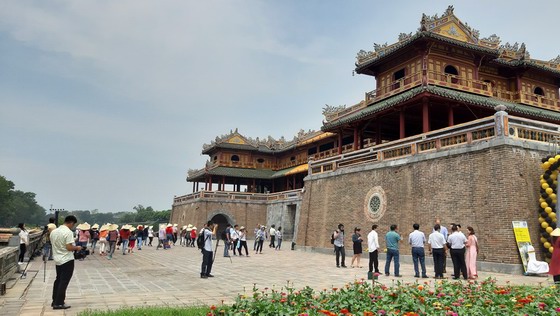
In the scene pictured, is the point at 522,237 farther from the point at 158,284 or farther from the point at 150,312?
the point at 150,312

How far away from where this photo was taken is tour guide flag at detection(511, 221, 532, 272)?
11.4 m

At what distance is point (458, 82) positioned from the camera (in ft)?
67.8

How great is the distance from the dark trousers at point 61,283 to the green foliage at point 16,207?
251 feet

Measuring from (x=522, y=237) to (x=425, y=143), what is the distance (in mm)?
5138

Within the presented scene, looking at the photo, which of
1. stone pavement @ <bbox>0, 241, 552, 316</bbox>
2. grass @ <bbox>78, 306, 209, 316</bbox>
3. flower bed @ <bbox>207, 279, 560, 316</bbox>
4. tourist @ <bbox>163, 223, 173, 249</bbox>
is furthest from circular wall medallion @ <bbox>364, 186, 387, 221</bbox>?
grass @ <bbox>78, 306, 209, 316</bbox>

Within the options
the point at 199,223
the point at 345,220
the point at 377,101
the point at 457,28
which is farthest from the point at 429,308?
the point at 199,223

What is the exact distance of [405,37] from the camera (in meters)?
21.3

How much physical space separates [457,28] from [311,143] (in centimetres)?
1889

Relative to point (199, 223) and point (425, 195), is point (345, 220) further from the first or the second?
point (199, 223)

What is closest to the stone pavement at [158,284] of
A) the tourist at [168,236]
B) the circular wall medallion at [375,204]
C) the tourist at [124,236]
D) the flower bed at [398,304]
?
the flower bed at [398,304]

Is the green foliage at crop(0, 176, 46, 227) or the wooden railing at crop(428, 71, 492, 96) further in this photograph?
the green foliage at crop(0, 176, 46, 227)

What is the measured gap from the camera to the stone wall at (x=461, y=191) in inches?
473

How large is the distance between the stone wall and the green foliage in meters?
71.9

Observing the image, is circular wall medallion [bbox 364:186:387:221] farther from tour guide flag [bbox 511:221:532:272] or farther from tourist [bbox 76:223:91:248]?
tourist [bbox 76:223:91:248]
